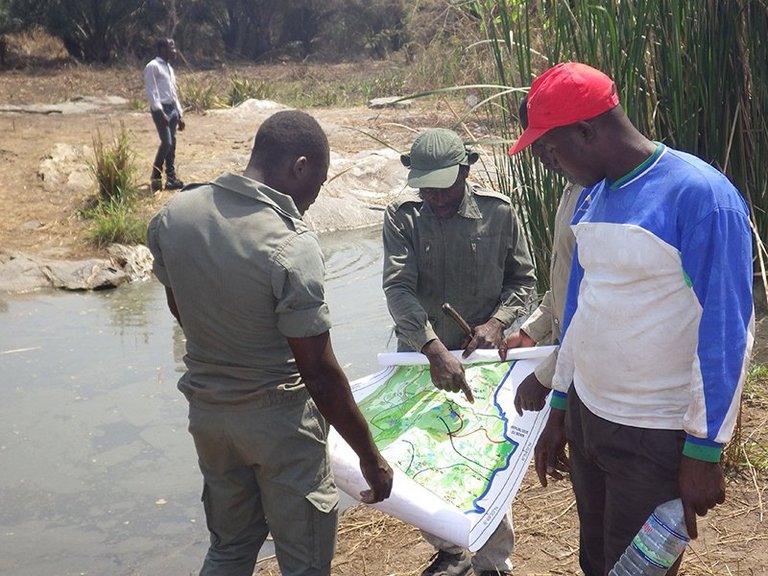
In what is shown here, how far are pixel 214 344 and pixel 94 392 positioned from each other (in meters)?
3.91

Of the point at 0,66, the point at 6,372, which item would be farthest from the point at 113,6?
the point at 6,372

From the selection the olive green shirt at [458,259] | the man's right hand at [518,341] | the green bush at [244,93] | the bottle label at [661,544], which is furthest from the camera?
the green bush at [244,93]

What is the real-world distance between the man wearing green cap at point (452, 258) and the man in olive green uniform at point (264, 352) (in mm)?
751

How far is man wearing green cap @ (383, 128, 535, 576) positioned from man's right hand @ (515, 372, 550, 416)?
1.42 feet

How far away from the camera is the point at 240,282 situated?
247 cm

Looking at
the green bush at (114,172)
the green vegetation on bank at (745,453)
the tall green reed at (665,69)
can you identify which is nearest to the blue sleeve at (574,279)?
the green vegetation on bank at (745,453)

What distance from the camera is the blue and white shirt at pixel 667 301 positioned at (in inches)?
81.2

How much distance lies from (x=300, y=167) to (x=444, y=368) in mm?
898

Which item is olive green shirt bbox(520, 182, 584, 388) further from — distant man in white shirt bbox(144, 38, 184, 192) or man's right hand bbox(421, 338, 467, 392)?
distant man in white shirt bbox(144, 38, 184, 192)

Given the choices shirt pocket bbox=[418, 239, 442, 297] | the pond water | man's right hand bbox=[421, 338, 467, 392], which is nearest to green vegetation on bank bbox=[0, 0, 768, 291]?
shirt pocket bbox=[418, 239, 442, 297]

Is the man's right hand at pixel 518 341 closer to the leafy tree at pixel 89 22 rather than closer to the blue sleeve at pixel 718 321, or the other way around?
the blue sleeve at pixel 718 321

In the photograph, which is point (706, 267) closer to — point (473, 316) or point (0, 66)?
point (473, 316)

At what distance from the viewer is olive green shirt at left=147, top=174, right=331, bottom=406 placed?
8.04 ft

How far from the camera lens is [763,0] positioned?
4270mm
